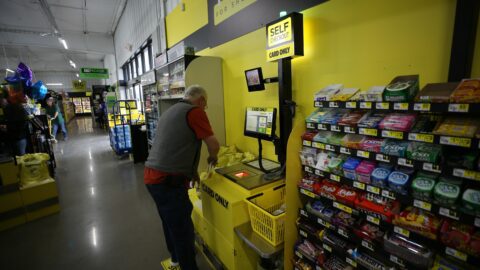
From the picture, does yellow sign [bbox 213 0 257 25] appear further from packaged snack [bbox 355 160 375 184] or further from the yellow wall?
packaged snack [bbox 355 160 375 184]

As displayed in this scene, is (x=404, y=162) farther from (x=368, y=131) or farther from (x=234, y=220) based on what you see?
(x=234, y=220)

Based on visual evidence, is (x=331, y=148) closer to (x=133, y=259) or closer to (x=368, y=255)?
(x=368, y=255)

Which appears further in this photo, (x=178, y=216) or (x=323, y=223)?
(x=178, y=216)

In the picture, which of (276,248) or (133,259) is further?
(133,259)

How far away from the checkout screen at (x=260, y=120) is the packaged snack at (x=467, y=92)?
142cm

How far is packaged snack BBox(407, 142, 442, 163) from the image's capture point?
1.17 metres

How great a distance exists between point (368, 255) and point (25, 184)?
178 inches

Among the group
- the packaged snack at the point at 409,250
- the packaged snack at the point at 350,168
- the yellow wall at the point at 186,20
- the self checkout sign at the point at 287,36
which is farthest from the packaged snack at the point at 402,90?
the yellow wall at the point at 186,20

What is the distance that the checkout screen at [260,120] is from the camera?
2379 mm

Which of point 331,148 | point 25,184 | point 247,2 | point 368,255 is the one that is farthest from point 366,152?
point 25,184

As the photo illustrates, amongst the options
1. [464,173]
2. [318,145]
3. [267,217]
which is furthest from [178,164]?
[464,173]

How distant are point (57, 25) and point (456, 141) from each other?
43.8ft

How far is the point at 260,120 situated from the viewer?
8.18 feet

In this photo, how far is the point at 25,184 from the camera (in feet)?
11.6
